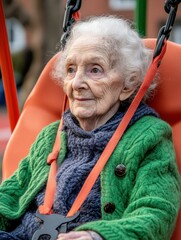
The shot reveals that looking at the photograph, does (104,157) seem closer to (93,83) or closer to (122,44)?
(93,83)

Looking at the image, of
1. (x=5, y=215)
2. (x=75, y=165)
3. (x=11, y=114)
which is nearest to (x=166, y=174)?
(x=75, y=165)

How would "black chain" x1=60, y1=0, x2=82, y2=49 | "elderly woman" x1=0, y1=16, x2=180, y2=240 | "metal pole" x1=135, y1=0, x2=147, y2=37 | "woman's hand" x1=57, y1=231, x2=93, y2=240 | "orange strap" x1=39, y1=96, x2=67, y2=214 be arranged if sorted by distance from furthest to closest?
"metal pole" x1=135, y1=0, x2=147, y2=37, "black chain" x1=60, y1=0, x2=82, y2=49, "orange strap" x1=39, y1=96, x2=67, y2=214, "elderly woman" x1=0, y1=16, x2=180, y2=240, "woman's hand" x1=57, y1=231, x2=93, y2=240

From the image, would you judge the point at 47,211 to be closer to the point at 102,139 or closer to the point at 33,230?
the point at 33,230

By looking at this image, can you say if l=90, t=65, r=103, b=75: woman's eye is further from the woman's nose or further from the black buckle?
the black buckle

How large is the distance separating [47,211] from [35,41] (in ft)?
26.0

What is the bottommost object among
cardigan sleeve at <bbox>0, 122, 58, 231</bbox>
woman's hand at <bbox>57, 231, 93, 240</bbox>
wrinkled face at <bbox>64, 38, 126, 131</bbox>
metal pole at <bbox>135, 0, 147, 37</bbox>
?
cardigan sleeve at <bbox>0, 122, 58, 231</bbox>

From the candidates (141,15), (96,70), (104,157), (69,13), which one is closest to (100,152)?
(104,157)

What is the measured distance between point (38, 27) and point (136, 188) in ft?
26.5

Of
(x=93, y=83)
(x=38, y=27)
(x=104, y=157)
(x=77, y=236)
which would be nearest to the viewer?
(x=77, y=236)

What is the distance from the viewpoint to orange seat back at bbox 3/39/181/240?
3795 mm

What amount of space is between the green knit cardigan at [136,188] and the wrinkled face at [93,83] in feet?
0.46

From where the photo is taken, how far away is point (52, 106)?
4.07 metres

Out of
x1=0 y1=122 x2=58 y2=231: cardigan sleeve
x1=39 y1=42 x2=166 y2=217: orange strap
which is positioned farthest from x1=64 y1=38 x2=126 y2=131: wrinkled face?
x1=0 y1=122 x2=58 y2=231: cardigan sleeve

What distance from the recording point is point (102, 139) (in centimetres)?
351
